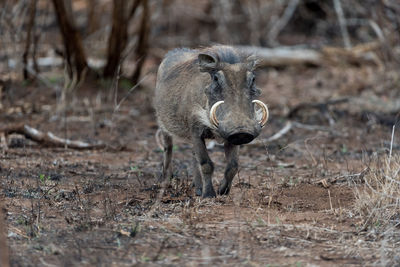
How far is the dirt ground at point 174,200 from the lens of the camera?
367 cm

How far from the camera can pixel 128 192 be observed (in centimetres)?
501

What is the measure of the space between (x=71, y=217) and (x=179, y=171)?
7.22 feet

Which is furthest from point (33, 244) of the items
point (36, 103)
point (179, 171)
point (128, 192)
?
point (36, 103)

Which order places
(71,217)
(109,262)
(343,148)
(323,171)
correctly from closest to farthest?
1. (109,262)
2. (71,217)
3. (323,171)
4. (343,148)

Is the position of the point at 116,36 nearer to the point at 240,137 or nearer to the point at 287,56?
the point at 287,56

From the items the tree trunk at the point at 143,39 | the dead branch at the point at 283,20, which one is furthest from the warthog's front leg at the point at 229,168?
the dead branch at the point at 283,20

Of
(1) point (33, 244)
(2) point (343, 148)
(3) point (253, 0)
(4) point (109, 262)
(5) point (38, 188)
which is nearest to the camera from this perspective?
(4) point (109, 262)

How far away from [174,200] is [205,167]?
376mm

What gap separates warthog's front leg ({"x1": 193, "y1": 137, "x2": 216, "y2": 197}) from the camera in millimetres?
4902

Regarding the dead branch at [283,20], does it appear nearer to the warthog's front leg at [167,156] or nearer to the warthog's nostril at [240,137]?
the warthog's front leg at [167,156]

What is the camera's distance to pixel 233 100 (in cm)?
452

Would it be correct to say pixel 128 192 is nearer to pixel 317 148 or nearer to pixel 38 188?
pixel 38 188

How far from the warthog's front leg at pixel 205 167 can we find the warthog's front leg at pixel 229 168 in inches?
3.5

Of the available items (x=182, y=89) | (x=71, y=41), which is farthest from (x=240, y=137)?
(x=71, y=41)
